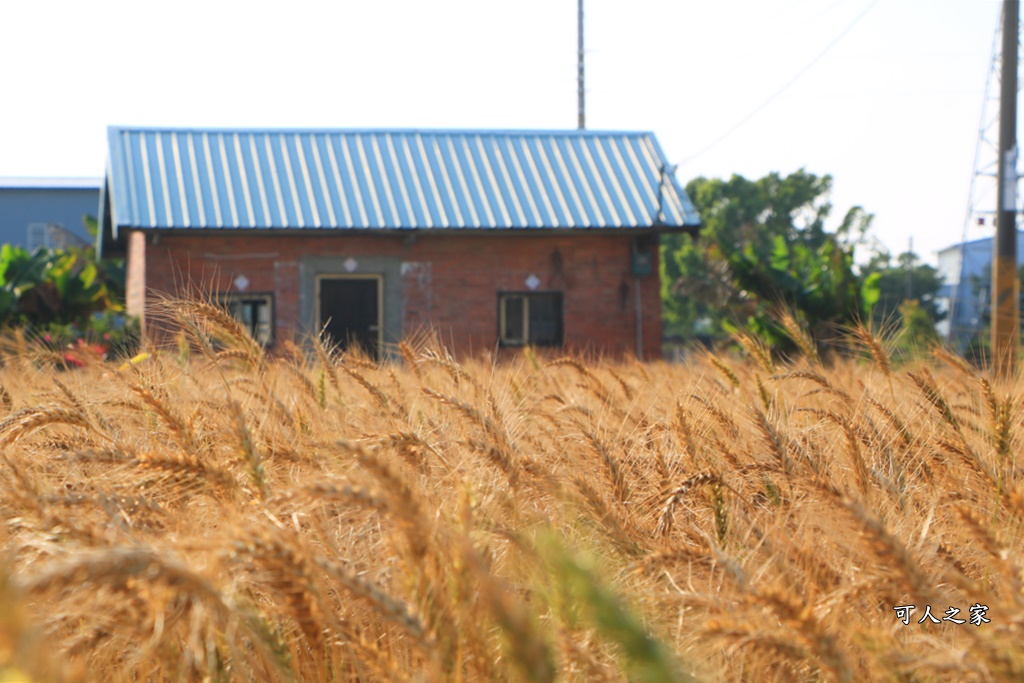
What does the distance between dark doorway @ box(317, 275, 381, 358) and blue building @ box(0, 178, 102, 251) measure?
2852cm

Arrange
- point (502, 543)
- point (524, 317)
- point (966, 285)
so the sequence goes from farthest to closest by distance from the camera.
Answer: point (966, 285)
point (524, 317)
point (502, 543)

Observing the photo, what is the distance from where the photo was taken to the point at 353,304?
58.6 ft

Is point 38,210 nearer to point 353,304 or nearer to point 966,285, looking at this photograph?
point 353,304

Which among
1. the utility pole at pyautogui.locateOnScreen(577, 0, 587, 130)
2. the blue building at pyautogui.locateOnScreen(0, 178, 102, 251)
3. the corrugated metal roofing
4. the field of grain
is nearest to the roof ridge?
the corrugated metal roofing

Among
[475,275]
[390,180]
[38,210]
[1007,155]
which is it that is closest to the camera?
[1007,155]

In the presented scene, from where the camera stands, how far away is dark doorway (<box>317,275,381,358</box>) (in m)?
17.8

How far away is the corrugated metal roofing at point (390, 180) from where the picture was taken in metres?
17.1

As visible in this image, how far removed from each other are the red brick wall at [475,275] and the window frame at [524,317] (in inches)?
3.9

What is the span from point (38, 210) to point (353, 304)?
30.8m

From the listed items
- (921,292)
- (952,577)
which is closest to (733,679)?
(952,577)

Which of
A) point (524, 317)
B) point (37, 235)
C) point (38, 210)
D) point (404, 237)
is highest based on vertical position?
point (38, 210)

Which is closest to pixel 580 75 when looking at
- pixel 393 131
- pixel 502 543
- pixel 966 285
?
pixel 393 131

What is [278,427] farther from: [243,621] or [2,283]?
[2,283]

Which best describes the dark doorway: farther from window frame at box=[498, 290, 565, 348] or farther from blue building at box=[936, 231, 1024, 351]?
blue building at box=[936, 231, 1024, 351]
